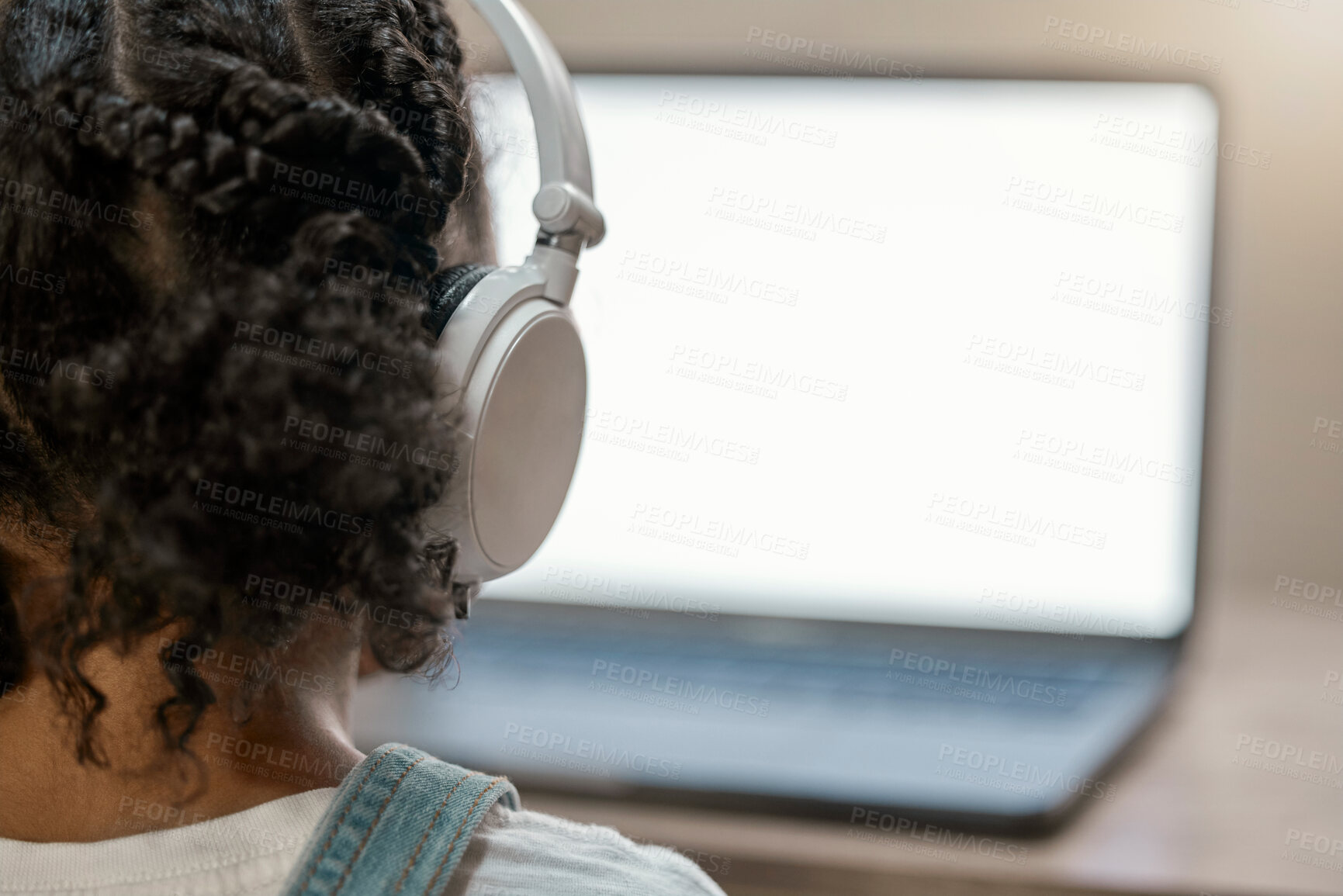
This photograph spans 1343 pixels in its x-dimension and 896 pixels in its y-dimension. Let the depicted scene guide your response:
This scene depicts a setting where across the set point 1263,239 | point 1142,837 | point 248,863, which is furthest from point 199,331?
point 1263,239

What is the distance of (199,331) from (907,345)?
1.54 meters

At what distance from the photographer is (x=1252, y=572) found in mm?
1911

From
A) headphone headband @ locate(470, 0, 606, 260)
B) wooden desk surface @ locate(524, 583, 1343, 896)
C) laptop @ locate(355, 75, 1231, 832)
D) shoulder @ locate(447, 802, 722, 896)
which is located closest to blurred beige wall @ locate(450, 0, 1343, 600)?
laptop @ locate(355, 75, 1231, 832)

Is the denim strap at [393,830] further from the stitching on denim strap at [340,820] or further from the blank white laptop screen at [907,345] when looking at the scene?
the blank white laptop screen at [907,345]

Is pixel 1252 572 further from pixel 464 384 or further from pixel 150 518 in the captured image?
pixel 150 518

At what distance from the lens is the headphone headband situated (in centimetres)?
59

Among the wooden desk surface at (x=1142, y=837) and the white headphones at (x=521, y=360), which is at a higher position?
the white headphones at (x=521, y=360)

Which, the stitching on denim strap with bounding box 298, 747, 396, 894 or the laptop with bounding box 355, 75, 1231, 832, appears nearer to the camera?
the stitching on denim strap with bounding box 298, 747, 396, 894

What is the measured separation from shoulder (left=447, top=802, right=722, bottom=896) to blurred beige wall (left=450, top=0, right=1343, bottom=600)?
5.47 feet

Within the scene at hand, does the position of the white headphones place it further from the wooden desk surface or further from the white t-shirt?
the wooden desk surface

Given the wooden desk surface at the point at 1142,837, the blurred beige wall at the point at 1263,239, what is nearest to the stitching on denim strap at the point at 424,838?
the wooden desk surface at the point at 1142,837

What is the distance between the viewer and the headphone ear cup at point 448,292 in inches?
20.1

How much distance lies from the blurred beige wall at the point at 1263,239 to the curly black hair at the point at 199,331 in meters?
1.61

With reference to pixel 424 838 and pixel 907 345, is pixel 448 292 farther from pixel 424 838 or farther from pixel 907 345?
pixel 907 345
